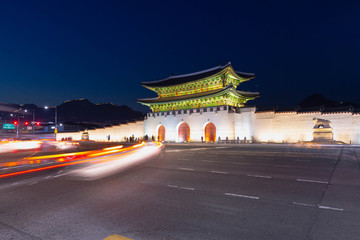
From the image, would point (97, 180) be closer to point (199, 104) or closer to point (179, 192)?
point (179, 192)

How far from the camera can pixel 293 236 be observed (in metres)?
3.59

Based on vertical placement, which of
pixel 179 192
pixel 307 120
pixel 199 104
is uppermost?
pixel 199 104

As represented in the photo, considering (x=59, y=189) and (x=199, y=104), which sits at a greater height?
(x=199, y=104)

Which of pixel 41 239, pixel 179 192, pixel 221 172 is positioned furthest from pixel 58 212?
pixel 221 172

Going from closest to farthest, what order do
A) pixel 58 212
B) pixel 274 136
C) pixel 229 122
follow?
1. pixel 58 212
2. pixel 274 136
3. pixel 229 122

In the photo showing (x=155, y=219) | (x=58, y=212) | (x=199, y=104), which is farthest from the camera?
(x=199, y=104)

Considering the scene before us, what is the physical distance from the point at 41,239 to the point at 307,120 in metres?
31.1

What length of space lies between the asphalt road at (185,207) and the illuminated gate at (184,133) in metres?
30.3

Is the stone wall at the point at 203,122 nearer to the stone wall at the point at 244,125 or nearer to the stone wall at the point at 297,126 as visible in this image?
the stone wall at the point at 244,125

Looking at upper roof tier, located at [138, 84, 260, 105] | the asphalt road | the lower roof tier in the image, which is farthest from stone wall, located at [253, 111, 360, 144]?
the asphalt road

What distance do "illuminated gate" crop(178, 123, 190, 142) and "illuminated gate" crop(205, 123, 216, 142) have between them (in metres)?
3.82

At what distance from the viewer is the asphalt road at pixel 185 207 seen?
3.82m

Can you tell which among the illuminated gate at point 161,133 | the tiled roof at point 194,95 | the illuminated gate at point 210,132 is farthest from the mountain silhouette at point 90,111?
the illuminated gate at point 210,132

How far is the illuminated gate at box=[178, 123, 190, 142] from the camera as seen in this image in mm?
38844
